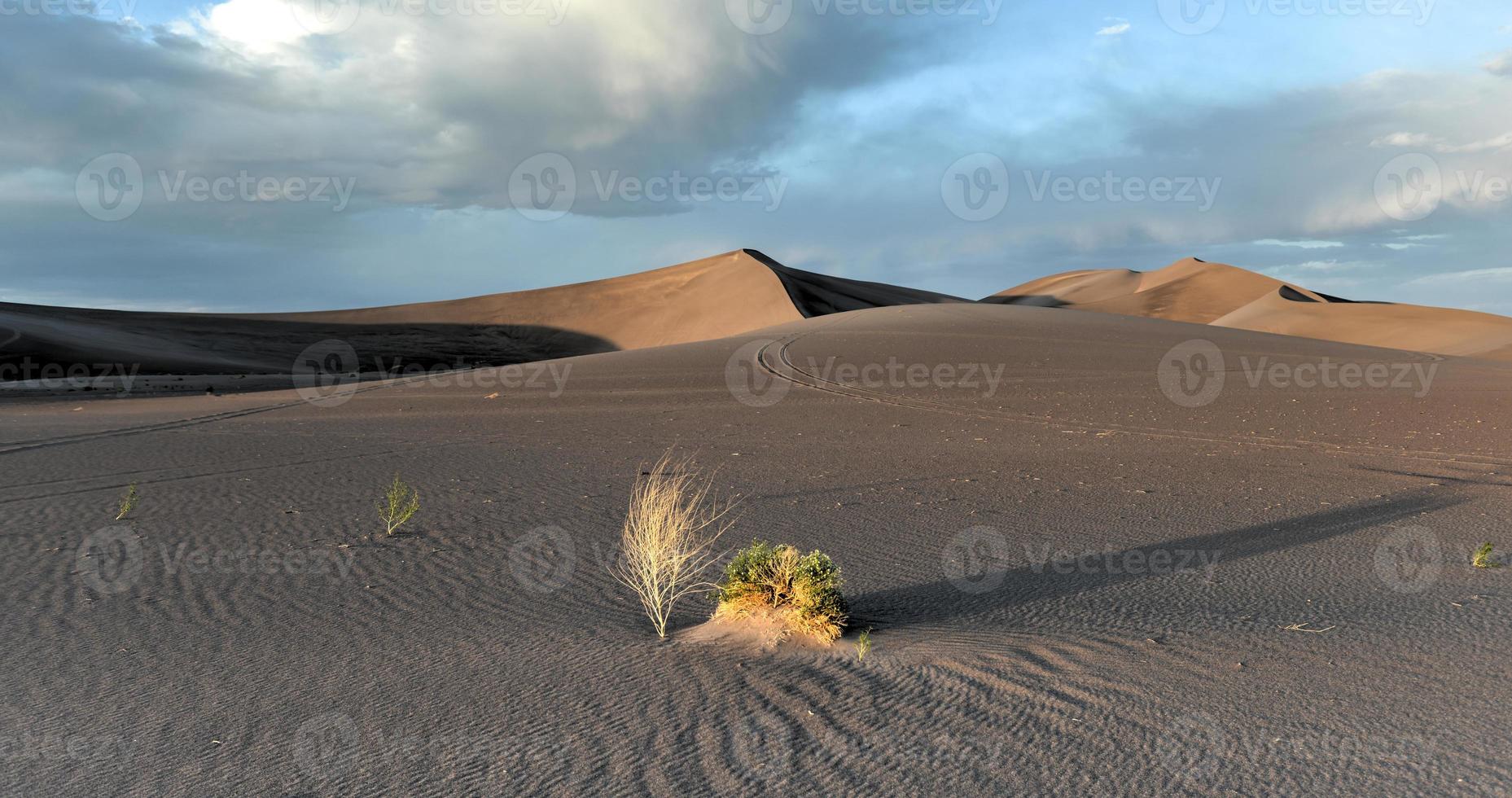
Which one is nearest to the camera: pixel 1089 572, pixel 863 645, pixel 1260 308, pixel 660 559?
pixel 863 645

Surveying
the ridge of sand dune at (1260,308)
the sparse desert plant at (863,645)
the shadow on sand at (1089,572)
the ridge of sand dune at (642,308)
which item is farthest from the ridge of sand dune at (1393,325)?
the sparse desert plant at (863,645)

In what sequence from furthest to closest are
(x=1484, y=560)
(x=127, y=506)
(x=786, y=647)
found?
(x=127, y=506)
(x=1484, y=560)
(x=786, y=647)

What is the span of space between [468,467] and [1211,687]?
9113 mm

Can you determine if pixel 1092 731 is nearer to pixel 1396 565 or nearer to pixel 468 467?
pixel 1396 565

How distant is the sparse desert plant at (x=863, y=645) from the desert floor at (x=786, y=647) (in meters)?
0.08

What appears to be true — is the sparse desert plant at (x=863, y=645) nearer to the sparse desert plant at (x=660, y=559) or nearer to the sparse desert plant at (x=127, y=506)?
the sparse desert plant at (x=660, y=559)

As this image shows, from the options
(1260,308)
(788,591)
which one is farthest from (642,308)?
(788,591)

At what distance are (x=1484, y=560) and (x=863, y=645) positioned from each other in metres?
5.34

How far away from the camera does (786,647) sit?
5.02 m

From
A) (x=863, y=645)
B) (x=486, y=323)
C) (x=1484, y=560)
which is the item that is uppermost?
(x=486, y=323)

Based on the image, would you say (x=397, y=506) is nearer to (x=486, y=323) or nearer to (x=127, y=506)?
(x=127, y=506)

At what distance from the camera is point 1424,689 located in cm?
443

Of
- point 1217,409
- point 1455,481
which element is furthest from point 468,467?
point 1217,409

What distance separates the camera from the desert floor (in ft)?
12.4
